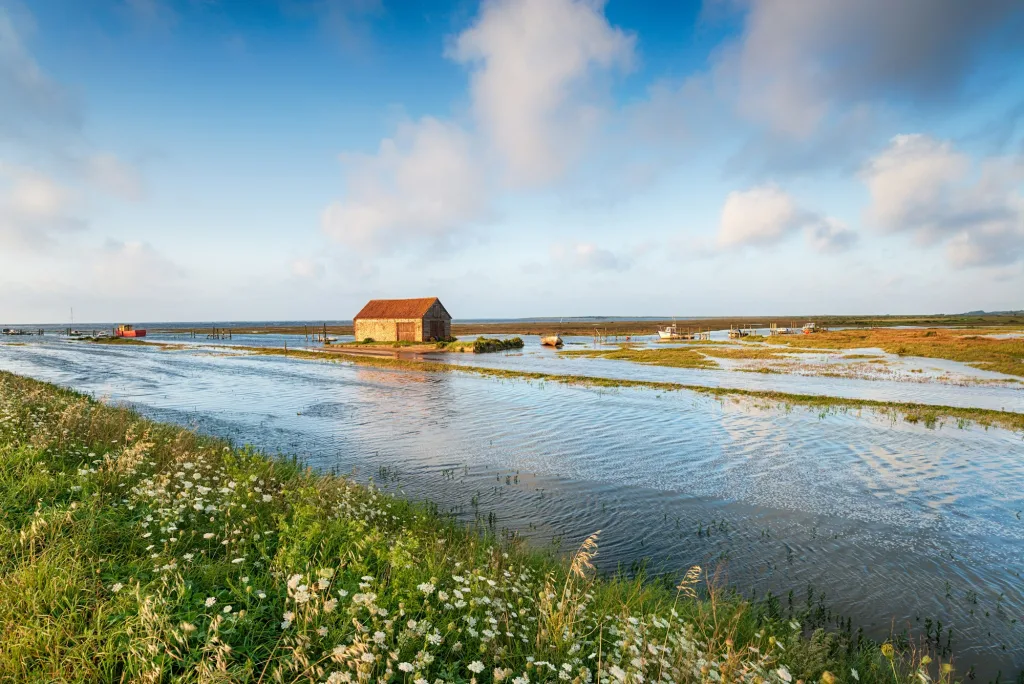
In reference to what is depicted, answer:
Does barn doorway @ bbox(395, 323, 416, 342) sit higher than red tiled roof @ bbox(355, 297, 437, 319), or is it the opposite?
red tiled roof @ bbox(355, 297, 437, 319)

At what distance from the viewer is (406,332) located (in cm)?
6825

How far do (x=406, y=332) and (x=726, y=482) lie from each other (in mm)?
59696

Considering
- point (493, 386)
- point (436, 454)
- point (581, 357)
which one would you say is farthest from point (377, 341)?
point (436, 454)

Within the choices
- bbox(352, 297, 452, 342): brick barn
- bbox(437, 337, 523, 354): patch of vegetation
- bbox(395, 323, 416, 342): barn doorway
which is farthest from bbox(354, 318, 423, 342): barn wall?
bbox(437, 337, 523, 354): patch of vegetation

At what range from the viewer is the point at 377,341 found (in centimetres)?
7075

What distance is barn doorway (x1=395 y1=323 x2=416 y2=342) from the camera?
222 feet

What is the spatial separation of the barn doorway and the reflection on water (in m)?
43.0

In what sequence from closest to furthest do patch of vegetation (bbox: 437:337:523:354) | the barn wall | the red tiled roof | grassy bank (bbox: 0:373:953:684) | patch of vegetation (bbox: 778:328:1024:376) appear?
grassy bank (bbox: 0:373:953:684)
patch of vegetation (bbox: 778:328:1024:376)
patch of vegetation (bbox: 437:337:523:354)
the barn wall
the red tiled roof

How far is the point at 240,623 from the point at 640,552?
6.86 metres

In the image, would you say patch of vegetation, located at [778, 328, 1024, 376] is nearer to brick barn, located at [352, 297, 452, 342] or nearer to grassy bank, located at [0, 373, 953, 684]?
grassy bank, located at [0, 373, 953, 684]

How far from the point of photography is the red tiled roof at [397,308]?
222 feet

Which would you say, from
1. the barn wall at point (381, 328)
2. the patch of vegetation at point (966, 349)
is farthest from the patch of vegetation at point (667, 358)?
the barn wall at point (381, 328)

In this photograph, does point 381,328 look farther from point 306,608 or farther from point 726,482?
point 306,608

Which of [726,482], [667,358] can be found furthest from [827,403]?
[667,358]
